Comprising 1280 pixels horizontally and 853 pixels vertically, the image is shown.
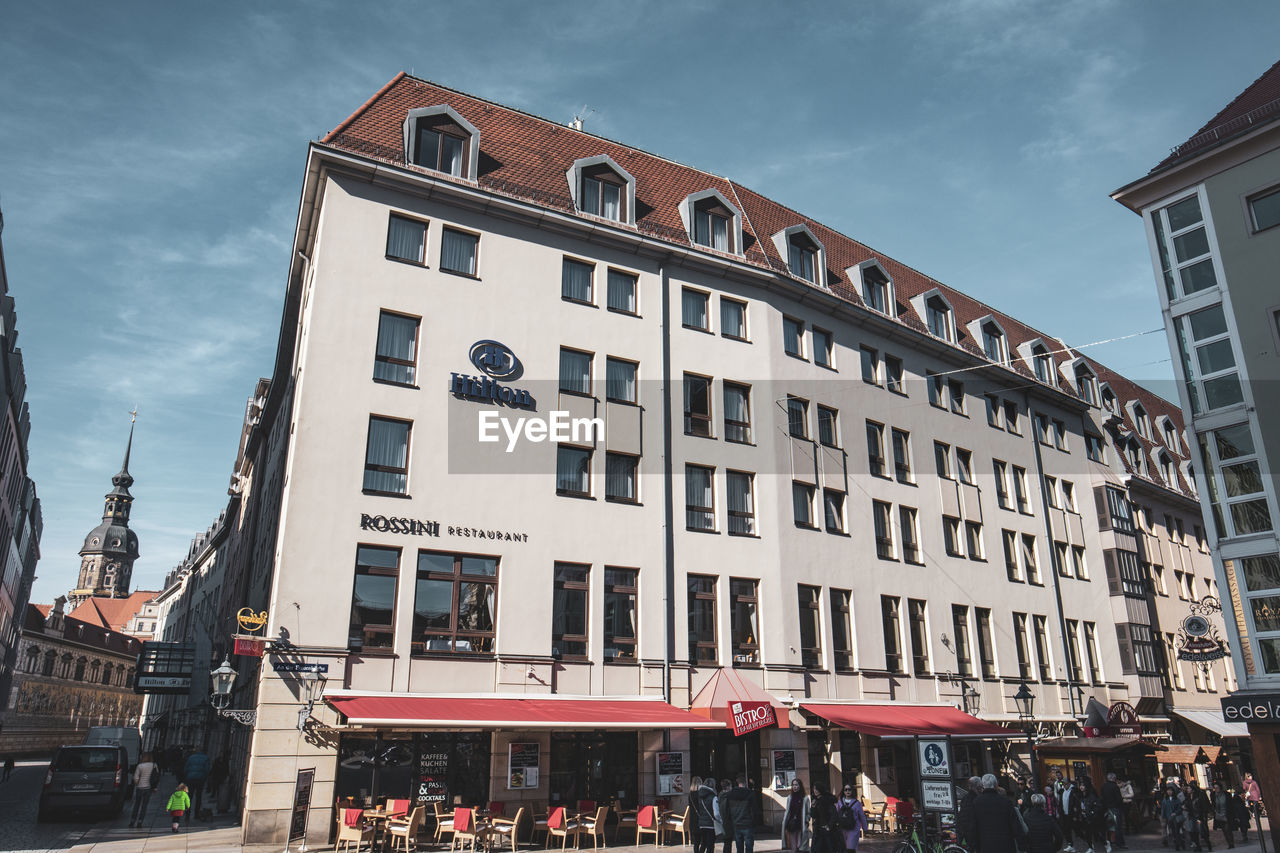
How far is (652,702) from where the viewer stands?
2436cm

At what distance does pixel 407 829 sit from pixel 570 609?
7126 mm

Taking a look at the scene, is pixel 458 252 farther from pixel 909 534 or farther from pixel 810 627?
pixel 909 534

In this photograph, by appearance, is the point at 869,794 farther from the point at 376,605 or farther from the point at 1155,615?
the point at 1155,615

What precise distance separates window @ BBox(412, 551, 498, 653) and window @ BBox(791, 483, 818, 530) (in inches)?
432

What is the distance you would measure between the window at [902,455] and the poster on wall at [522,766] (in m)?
18.0

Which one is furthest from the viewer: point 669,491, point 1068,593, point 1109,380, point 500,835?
point 1109,380

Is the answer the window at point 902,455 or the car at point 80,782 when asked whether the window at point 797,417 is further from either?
the car at point 80,782

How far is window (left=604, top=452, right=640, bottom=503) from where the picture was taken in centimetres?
2616

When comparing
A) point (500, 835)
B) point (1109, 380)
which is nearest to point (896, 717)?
point (500, 835)

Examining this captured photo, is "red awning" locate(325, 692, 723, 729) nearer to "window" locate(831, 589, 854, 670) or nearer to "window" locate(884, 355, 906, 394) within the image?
"window" locate(831, 589, 854, 670)

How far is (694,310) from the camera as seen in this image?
1182 inches

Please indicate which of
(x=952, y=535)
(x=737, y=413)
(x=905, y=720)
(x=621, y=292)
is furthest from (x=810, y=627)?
(x=621, y=292)

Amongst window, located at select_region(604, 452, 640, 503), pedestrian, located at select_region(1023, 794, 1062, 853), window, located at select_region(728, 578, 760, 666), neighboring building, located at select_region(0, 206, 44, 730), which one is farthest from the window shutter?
neighboring building, located at select_region(0, 206, 44, 730)

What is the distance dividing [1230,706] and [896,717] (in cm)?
951
